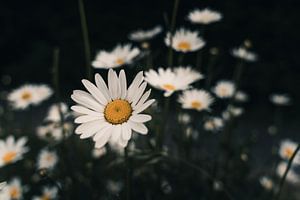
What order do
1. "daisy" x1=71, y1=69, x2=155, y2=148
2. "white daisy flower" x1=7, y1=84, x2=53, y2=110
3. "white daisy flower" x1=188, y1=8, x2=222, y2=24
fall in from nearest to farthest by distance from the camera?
"daisy" x1=71, y1=69, x2=155, y2=148 < "white daisy flower" x1=188, y1=8, x2=222, y2=24 < "white daisy flower" x1=7, y1=84, x2=53, y2=110


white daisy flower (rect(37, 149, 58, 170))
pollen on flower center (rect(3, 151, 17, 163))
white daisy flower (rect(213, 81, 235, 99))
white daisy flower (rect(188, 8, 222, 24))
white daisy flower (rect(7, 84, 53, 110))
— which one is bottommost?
white daisy flower (rect(37, 149, 58, 170))

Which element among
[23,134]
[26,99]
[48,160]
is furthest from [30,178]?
[23,134]

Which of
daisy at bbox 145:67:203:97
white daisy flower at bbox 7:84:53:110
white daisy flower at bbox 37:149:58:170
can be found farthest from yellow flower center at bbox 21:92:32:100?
daisy at bbox 145:67:203:97

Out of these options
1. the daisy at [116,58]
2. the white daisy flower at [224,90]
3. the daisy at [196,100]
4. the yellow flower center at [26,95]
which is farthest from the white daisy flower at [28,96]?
the white daisy flower at [224,90]

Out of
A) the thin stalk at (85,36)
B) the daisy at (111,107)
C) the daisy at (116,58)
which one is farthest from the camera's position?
the daisy at (116,58)

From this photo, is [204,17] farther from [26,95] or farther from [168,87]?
[26,95]

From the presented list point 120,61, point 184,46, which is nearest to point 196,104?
point 184,46

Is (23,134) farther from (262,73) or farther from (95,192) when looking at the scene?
(262,73)

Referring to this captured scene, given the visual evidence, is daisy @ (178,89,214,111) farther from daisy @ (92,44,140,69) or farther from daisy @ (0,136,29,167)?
daisy @ (0,136,29,167)

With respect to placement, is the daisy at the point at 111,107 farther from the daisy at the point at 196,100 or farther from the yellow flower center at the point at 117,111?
the daisy at the point at 196,100
